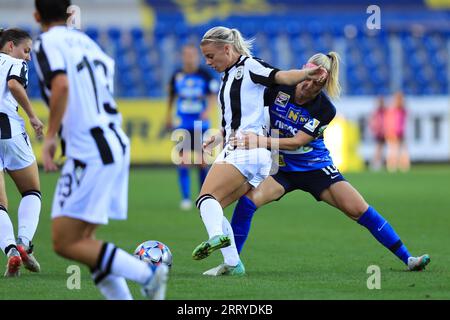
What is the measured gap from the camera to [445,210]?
1461 cm

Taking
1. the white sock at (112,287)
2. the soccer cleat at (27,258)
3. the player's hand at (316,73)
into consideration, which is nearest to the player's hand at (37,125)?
the soccer cleat at (27,258)

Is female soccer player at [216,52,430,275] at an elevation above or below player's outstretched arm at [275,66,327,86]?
below

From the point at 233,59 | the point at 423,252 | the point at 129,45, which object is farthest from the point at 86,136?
the point at 129,45

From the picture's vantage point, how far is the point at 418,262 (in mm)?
8508

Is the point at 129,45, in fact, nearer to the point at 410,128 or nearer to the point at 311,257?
the point at 410,128

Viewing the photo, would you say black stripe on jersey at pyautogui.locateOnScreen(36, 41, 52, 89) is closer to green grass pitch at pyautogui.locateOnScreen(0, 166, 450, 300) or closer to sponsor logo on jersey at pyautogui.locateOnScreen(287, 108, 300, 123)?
green grass pitch at pyautogui.locateOnScreen(0, 166, 450, 300)

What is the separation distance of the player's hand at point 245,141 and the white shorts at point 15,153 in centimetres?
196

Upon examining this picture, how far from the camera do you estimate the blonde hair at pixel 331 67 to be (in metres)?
8.30

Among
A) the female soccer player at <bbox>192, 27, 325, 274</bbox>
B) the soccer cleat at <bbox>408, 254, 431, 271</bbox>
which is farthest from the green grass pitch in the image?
the female soccer player at <bbox>192, 27, 325, 274</bbox>

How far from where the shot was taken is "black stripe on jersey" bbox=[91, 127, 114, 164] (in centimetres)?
601

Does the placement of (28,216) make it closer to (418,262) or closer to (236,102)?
(236,102)

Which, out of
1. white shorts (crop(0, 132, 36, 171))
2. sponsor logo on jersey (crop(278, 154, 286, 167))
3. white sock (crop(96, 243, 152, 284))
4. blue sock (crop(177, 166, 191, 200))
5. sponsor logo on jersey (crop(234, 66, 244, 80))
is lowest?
blue sock (crop(177, 166, 191, 200))

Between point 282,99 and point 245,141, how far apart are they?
71 centimetres

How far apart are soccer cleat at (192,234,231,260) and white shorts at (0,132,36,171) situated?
2.05 meters
